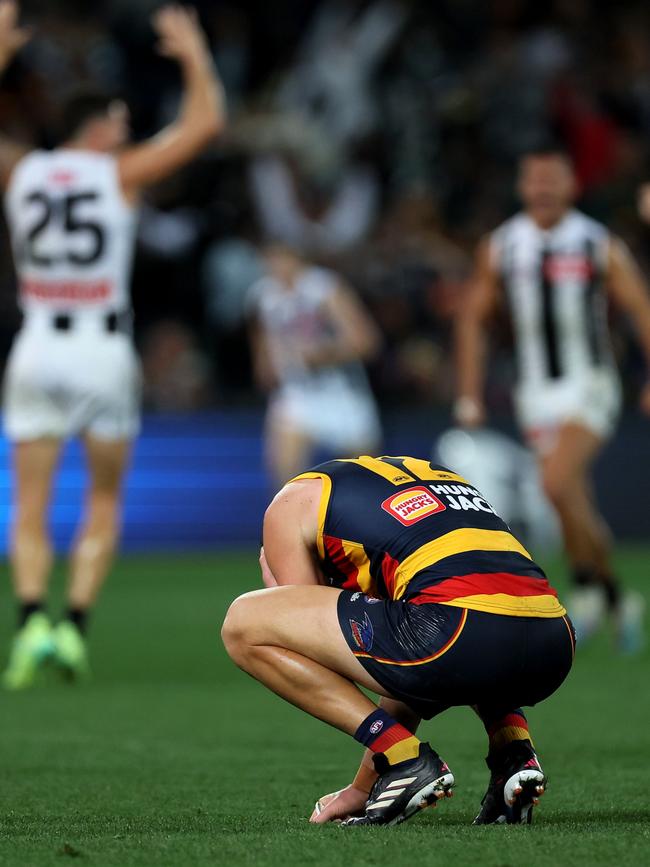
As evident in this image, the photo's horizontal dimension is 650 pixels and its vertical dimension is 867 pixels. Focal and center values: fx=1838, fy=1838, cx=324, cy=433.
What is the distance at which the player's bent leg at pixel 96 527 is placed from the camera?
831cm

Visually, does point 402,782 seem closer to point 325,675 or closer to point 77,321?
point 325,675

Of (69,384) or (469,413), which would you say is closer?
(69,384)

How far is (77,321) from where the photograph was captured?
8.25 m

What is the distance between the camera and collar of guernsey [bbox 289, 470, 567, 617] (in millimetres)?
4285

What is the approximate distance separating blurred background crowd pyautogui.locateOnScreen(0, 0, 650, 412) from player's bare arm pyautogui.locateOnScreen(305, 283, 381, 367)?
5.12 feet

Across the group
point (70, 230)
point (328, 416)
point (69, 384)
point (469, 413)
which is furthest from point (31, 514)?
point (328, 416)

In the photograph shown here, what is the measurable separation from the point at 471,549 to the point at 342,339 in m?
10.3

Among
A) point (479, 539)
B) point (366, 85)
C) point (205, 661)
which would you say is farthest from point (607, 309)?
point (366, 85)

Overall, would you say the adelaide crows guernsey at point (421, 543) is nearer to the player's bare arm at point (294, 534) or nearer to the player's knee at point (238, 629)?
the player's bare arm at point (294, 534)

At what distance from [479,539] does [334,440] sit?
10432mm

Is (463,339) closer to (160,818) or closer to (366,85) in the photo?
(160,818)

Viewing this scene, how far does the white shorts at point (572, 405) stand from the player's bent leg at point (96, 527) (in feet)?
8.24

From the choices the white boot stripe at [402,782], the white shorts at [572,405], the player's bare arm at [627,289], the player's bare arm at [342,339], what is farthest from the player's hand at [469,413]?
the white boot stripe at [402,782]

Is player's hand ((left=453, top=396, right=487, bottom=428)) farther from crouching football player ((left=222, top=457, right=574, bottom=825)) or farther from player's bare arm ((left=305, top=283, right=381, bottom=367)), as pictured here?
crouching football player ((left=222, top=457, right=574, bottom=825))
